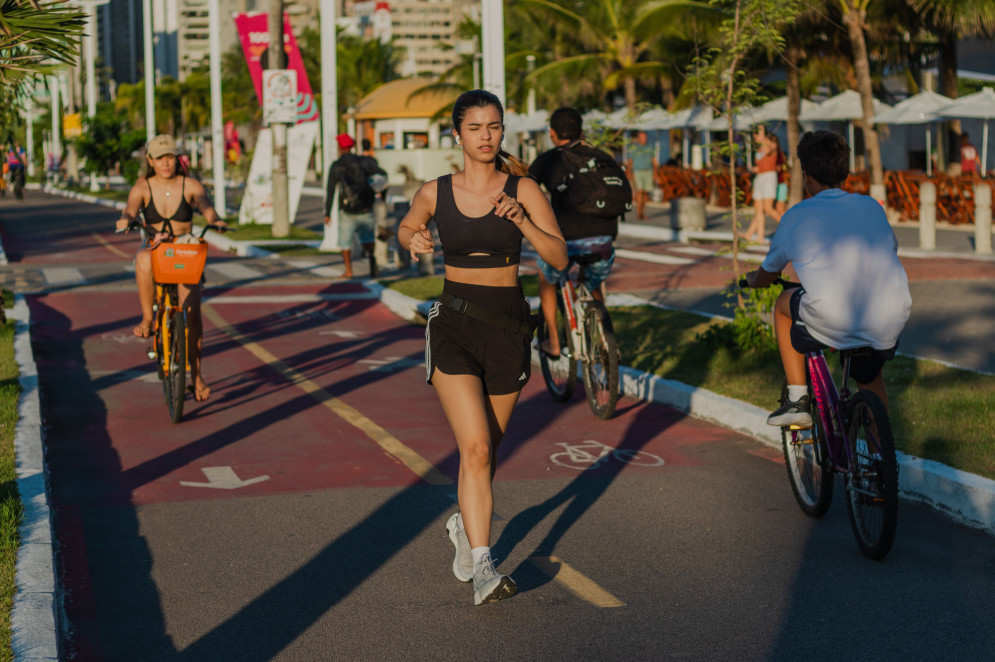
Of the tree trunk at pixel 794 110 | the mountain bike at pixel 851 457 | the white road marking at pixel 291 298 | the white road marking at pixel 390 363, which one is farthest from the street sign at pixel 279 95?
the mountain bike at pixel 851 457

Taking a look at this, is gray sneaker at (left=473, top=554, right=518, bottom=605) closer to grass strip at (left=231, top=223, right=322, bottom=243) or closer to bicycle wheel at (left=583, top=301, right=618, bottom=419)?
bicycle wheel at (left=583, top=301, right=618, bottom=419)

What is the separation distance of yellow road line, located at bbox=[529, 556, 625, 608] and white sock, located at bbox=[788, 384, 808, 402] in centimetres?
140

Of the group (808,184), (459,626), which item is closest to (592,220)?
(808,184)

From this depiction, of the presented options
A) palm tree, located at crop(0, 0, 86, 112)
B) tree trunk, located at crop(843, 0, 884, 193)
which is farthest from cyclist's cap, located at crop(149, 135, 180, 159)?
tree trunk, located at crop(843, 0, 884, 193)

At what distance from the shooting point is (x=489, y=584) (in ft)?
16.6

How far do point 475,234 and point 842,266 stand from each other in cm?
168

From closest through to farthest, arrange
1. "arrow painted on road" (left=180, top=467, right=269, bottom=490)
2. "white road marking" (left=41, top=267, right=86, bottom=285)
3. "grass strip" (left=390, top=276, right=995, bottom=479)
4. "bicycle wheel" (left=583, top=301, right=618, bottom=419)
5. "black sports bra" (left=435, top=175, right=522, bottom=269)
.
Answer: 1. "black sports bra" (left=435, top=175, right=522, bottom=269)
2. "arrow painted on road" (left=180, top=467, right=269, bottom=490)
3. "grass strip" (left=390, top=276, right=995, bottom=479)
4. "bicycle wheel" (left=583, top=301, right=618, bottom=419)
5. "white road marking" (left=41, top=267, right=86, bottom=285)

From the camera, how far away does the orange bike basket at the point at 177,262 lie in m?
9.05

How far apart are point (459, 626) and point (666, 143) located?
150 ft

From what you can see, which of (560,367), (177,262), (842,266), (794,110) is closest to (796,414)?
(842,266)

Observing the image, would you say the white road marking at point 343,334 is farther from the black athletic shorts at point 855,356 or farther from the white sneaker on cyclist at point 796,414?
the black athletic shorts at point 855,356

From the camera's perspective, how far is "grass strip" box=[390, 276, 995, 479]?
7.42 metres

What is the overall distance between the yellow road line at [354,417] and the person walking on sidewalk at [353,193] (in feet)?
15.0

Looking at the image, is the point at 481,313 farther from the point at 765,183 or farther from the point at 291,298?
the point at 765,183
